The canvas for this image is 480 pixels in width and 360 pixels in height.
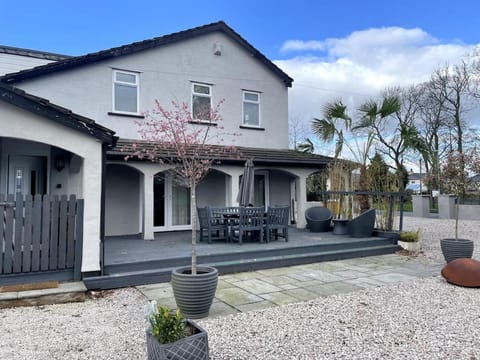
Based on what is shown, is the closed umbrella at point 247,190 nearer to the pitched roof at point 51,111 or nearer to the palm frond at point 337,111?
the pitched roof at point 51,111

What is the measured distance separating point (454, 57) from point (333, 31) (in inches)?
544

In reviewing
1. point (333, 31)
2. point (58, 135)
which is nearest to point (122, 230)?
point (58, 135)

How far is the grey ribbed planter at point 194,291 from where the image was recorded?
4.74 meters

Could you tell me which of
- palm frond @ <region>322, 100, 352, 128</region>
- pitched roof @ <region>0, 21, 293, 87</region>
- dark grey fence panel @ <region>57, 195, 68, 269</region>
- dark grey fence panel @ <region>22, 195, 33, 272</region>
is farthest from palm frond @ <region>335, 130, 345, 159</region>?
dark grey fence panel @ <region>22, 195, 33, 272</region>

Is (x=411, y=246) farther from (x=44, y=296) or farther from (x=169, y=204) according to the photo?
(x=44, y=296)

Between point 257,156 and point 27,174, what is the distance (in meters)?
6.83

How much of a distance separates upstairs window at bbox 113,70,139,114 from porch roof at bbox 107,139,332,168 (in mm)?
1167

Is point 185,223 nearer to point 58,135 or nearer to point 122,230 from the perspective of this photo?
point 122,230

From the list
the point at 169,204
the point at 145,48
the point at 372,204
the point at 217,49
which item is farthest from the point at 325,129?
the point at 145,48

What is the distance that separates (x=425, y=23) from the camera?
16453 mm

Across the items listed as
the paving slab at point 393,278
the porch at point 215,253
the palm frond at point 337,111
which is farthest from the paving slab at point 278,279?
the palm frond at point 337,111

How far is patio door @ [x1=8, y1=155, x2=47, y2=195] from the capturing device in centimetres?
912

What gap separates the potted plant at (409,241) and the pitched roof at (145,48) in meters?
7.91

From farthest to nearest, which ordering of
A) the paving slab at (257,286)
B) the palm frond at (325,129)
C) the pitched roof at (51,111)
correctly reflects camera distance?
the palm frond at (325,129), the paving slab at (257,286), the pitched roof at (51,111)
